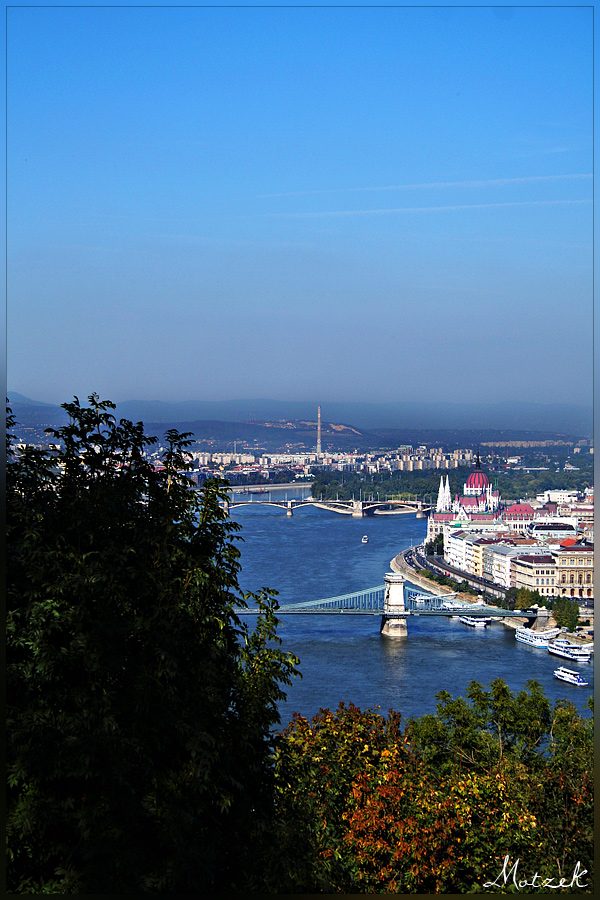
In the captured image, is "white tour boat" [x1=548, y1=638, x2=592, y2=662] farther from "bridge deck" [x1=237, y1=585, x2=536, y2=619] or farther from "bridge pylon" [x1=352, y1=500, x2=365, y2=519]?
"bridge pylon" [x1=352, y1=500, x2=365, y2=519]

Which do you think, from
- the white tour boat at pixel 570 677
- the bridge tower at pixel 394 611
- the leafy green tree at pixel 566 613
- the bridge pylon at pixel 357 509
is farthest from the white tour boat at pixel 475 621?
the bridge pylon at pixel 357 509

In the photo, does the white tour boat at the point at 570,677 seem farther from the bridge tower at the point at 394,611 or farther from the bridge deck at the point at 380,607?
the bridge deck at the point at 380,607

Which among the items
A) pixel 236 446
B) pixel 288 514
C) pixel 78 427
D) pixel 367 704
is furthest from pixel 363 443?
pixel 78 427

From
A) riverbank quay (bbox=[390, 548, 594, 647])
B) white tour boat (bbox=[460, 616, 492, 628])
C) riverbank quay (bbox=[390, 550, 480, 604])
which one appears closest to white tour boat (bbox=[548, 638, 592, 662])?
riverbank quay (bbox=[390, 548, 594, 647])

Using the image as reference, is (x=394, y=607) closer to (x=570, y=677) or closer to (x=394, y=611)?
(x=394, y=611)

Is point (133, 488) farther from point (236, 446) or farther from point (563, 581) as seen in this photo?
point (236, 446)
